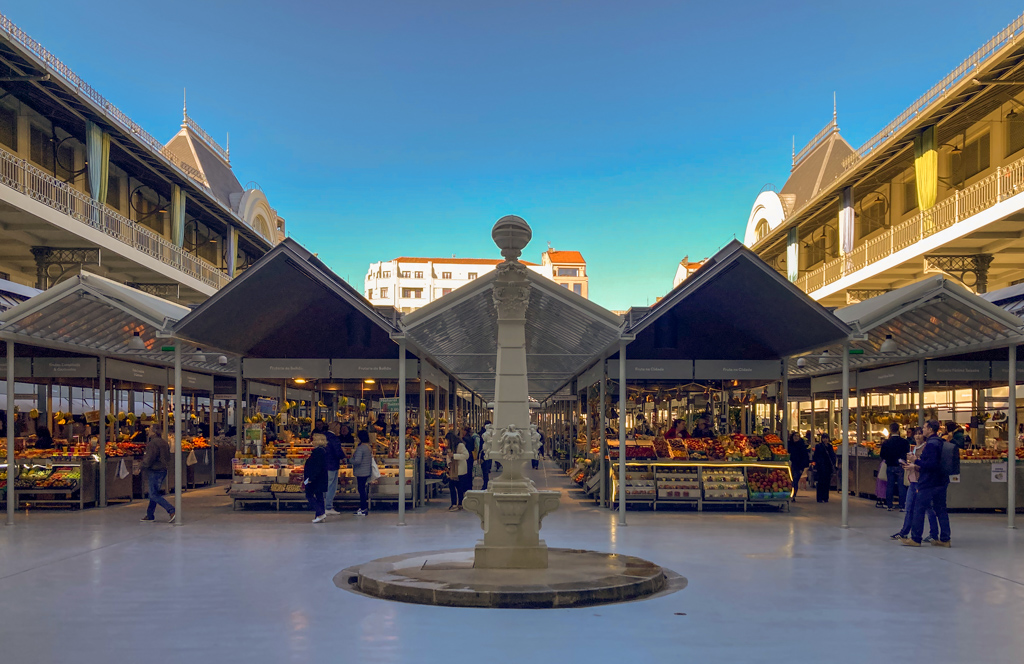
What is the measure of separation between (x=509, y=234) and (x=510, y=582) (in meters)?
3.71

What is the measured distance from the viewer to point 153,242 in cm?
2955

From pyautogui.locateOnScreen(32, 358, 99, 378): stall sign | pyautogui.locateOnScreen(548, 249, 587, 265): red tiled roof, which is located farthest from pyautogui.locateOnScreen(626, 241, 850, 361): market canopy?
pyautogui.locateOnScreen(548, 249, 587, 265): red tiled roof

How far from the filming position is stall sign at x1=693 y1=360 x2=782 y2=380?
17.2 m

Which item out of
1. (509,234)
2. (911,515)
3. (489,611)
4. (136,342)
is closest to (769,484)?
(911,515)

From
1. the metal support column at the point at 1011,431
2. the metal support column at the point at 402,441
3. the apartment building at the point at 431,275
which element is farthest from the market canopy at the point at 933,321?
the apartment building at the point at 431,275

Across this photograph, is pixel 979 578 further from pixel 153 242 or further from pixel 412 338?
pixel 153 242

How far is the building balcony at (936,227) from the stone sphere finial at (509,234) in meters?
Answer: 16.5

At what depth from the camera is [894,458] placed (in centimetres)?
1669

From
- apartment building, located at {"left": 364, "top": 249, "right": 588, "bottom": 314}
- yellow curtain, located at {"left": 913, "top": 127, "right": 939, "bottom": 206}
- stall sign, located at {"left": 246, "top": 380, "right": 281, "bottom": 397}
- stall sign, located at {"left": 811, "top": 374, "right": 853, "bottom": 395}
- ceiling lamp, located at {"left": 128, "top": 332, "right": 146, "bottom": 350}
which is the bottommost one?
stall sign, located at {"left": 246, "top": 380, "right": 281, "bottom": 397}

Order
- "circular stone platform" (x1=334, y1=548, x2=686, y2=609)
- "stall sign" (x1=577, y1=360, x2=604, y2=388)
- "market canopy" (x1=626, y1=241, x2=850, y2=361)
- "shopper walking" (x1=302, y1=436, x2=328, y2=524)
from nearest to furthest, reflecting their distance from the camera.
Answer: "circular stone platform" (x1=334, y1=548, x2=686, y2=609) < "market canopy" (x1=626, y1=241, x2=850, y2=361) < "shopper walking" (x1=302, y1=436, x2=328, y2=524) < "stall sign" (x1=577, y1=360, x2=604, y2=388)

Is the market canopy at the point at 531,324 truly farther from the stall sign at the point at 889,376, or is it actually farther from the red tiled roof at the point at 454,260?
the red tiled roof at the point at 454,260

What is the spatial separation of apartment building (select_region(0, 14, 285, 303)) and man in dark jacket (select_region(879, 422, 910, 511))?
19.2 metres

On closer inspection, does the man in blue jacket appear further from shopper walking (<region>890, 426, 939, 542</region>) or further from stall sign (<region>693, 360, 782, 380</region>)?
stall sign (<region>693, 360, 782, 380</region>)

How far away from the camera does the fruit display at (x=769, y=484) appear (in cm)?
1667
